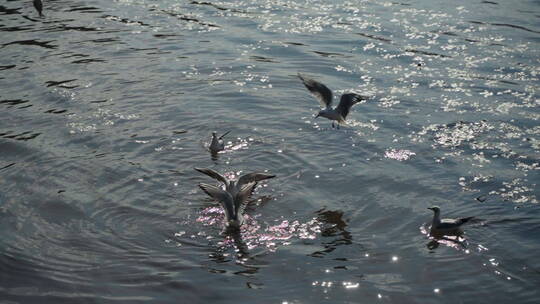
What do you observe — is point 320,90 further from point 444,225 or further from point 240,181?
point 444,225

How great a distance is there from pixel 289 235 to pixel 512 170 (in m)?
5.19

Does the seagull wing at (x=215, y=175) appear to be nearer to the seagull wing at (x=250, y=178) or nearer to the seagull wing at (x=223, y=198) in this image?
the seagull wing at (x=250, y=178)

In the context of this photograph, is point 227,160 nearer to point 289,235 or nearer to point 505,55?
point 289,235

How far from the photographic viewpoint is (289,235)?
456 inches

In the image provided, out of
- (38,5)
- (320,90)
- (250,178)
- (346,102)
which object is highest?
(320,90)

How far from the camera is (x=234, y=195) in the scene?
12.1 meters

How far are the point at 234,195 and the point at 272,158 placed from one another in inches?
105

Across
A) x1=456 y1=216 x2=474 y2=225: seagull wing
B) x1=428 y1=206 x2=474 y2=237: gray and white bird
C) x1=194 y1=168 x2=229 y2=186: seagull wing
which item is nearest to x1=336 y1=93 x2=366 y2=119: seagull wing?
x1=194 y1=168 x2=229 y2=186: seagull wing

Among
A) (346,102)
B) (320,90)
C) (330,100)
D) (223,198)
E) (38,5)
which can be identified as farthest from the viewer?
(38,5)

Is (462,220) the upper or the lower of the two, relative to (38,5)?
upper

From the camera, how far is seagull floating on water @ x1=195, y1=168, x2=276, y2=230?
11672 mm

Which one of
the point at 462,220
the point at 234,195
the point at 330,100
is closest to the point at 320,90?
the point at 330,100

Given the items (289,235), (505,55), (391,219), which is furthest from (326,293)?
(505,55)

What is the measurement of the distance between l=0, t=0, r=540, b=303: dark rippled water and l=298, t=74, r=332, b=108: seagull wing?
2.91ft
